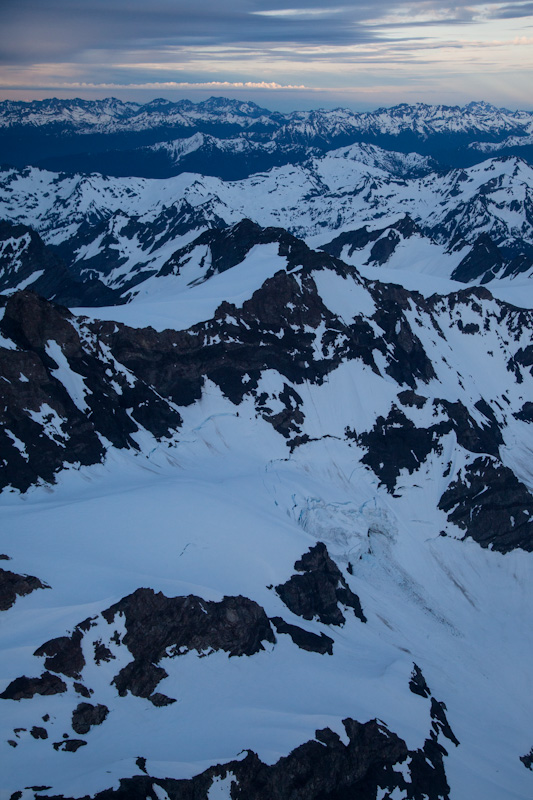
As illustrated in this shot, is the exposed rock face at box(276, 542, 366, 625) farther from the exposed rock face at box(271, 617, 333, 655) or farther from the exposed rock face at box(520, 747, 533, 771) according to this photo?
the exposed rock face at box(520, 747, 533, 771)

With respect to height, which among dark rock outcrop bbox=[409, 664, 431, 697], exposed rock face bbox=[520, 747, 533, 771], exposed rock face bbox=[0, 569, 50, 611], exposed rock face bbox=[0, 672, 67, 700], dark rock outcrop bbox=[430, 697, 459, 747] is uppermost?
exposed rock face bbox=[0, 569, 50, 611]

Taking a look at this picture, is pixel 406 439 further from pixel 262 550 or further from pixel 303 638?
pixel 303 638

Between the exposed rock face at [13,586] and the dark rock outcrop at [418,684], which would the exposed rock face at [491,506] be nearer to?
the dark rock outcrop at [418,684]

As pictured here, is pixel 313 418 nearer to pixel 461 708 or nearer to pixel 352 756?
pixel 461 708

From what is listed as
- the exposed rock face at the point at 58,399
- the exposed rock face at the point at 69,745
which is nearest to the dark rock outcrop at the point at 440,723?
the exposed rock face at the point at 69,745

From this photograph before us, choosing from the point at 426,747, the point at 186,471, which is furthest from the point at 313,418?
the point at 426,747

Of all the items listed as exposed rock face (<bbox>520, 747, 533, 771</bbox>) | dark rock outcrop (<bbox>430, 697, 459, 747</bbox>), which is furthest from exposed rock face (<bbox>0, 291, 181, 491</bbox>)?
exposed rock face (<bbox>520, 747, 533, 771</bbox>)

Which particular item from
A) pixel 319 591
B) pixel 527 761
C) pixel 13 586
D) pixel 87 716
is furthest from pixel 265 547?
pixel 527 761
